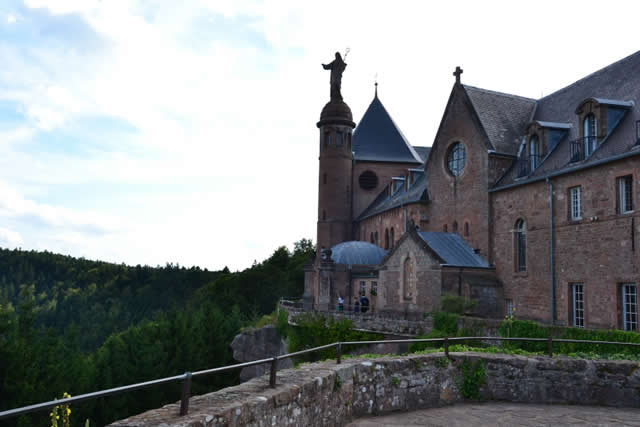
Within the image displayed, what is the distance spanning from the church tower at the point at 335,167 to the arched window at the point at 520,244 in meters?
29.0

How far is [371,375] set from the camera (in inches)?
351

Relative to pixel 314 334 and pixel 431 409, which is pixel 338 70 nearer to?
pixel 314 334

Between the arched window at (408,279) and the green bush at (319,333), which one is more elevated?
the arched window at (408,279)

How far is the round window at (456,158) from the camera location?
110 feet

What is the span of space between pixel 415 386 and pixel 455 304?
17.1m

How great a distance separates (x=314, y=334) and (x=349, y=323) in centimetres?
296

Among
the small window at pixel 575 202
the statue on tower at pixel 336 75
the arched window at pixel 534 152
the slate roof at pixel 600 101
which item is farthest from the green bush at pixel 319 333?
the statue on tower at pixel 336 75

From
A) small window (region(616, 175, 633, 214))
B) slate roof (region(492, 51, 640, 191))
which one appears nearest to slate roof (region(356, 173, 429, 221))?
slate roof (region(492, 51, 640, 191))

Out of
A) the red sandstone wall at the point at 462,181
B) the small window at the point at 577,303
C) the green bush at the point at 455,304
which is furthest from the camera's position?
the red sandstone wall at the point at 462,181

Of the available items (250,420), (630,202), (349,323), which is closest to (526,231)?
(630,202)

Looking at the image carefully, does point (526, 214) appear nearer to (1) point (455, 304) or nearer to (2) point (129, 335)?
(1) point (455, 304)

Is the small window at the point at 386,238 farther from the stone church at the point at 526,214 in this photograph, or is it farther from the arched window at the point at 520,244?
the arched window at the point at 520,244

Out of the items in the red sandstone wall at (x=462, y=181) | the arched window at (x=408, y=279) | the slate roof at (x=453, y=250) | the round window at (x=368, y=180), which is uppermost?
the round window at (x=368, y=180)

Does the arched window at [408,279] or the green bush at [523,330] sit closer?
the green bush at [523,330]
